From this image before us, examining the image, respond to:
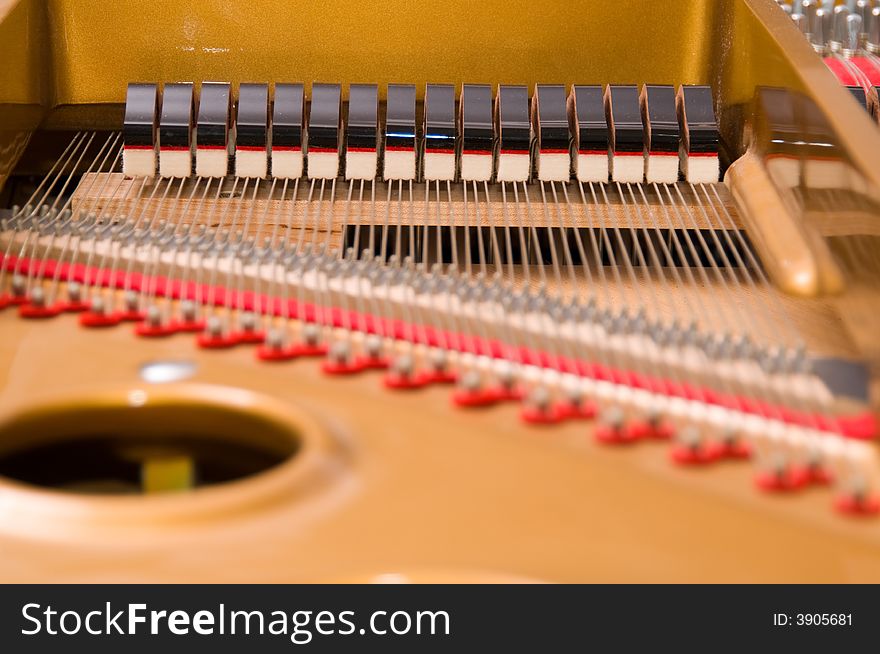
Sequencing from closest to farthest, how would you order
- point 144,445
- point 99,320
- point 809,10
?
1. point 144,445
2. point 99,320
3. point 809,10

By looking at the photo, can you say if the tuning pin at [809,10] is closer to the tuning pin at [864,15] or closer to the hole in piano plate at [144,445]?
the tuning pin at [864,15]

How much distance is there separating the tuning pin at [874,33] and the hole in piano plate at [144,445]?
1952 millimetres

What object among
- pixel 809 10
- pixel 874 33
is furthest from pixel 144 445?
pixel 874 33

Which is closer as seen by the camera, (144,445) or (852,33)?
(144,445)

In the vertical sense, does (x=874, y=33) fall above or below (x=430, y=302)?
above

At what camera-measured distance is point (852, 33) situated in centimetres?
268

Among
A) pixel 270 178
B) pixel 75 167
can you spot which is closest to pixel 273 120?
pixel 270 178

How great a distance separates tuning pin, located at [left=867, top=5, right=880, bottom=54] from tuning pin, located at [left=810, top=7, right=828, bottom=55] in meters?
0.11

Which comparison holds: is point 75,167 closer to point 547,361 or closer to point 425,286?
point 425,286

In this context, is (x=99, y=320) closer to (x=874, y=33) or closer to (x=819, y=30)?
(x=819, y=30)

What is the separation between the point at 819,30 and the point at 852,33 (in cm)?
Result: 8

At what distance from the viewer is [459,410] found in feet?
4.43

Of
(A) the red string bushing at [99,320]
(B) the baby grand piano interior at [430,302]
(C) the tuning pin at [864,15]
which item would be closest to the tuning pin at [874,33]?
(C) the tuning pin at [864,15]

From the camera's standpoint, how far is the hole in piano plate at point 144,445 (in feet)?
4.33
